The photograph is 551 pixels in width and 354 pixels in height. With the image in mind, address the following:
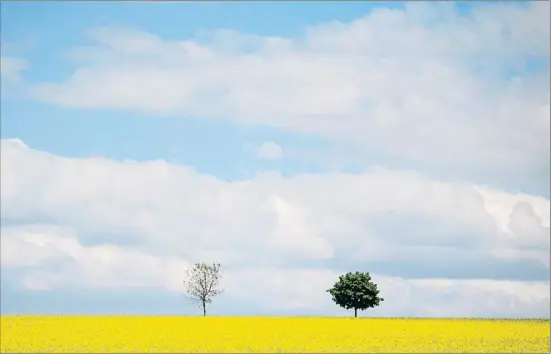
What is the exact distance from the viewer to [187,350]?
177 ft

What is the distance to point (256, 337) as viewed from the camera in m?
64.0

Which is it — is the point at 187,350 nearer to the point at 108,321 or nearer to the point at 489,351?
the point at 489,351

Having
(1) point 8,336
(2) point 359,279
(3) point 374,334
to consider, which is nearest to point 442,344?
(3) point 374,334

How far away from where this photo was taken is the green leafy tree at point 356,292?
114 meters

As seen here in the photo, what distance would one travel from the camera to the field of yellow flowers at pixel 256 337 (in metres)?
55.9

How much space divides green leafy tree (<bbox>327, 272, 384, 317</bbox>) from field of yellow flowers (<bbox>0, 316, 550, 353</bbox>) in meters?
30.4

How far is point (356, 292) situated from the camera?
4488 inches

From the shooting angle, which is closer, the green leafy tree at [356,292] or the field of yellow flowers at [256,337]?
the field of yellow flowers at [256,337]

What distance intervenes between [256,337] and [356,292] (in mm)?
51793

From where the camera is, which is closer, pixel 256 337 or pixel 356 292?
pixel 256 337

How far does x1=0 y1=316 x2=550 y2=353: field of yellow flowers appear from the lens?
5591 cm

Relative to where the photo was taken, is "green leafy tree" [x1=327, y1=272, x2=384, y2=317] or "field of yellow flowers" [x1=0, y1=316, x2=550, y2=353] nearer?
"field of yellow flowers" [x1=0, y1=316, x2=550, y2=353]

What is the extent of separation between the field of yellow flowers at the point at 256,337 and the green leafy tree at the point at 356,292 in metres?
30.4

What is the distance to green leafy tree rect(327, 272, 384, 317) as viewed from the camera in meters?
114
